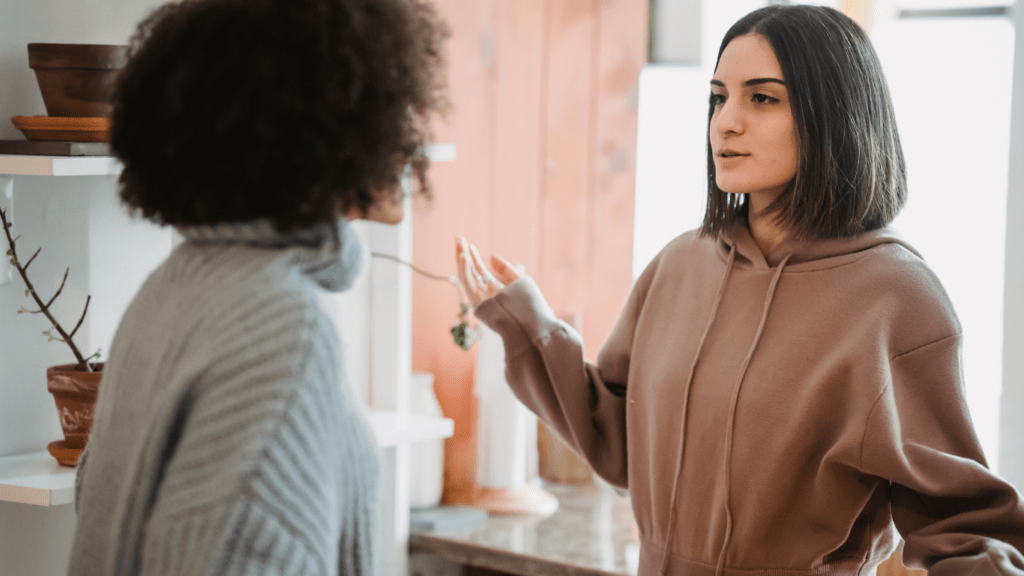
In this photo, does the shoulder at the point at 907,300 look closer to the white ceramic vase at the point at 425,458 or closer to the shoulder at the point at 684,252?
the shoulder at the point at 684,252

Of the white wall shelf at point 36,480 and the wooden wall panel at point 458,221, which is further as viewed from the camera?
the wooden wall panel at point 458,221

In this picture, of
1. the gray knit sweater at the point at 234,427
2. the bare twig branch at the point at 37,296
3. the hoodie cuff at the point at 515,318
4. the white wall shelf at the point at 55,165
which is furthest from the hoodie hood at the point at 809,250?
the bare twig branch at the point at 37,296

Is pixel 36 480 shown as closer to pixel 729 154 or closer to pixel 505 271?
pixel 505 271

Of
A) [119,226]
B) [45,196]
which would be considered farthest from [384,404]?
[45,196]

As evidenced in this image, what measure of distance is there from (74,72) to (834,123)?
103 cm

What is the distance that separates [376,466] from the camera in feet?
2.27

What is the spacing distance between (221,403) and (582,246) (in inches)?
64.7

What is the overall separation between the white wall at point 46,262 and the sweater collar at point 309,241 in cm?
88

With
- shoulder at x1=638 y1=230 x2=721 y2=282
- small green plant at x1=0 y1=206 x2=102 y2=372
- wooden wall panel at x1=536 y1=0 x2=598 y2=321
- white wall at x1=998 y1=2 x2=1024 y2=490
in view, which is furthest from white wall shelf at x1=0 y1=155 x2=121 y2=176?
white wall at x1=998 y1=2 x2=1024 y2=490

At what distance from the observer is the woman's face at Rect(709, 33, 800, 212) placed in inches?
45.7

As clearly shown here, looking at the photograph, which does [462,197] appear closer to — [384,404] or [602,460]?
[384,404]

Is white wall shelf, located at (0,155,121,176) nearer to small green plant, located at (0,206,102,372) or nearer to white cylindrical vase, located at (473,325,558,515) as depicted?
small green plant, located at (0,206,102,372)

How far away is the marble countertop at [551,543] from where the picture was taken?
72.5 inches

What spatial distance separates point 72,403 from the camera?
4.36ft
